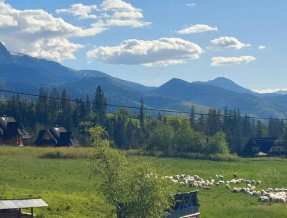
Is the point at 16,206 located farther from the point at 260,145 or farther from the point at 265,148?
the point at 260,145

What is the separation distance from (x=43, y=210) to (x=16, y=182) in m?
12.6

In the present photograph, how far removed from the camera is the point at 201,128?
178250mm

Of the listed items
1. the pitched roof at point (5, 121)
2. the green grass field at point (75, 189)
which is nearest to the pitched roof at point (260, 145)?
the pitched roof at point (5, 121)

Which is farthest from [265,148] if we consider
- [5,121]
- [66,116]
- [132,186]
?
[132,186]

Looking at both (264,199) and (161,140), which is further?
A: (161,140)

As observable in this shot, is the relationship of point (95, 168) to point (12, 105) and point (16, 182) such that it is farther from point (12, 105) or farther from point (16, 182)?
point (12, 105)

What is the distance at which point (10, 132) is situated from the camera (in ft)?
415

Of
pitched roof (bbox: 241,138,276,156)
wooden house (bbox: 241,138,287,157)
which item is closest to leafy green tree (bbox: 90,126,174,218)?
wooden house (bbox: 241,138,287,157)

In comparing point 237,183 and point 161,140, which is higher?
point 161,140

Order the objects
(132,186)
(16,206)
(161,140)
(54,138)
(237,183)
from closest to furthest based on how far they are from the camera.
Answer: (16,206) → (132,186) → (237,183) → (161,140) → (54,138)

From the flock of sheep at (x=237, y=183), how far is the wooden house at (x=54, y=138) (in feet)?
230

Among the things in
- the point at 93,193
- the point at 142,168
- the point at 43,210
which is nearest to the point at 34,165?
the point at 93,193

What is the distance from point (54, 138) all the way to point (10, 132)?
44.5 ft

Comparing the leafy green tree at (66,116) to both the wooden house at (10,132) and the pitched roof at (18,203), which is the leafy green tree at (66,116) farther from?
the pitched roof at (18,203)
